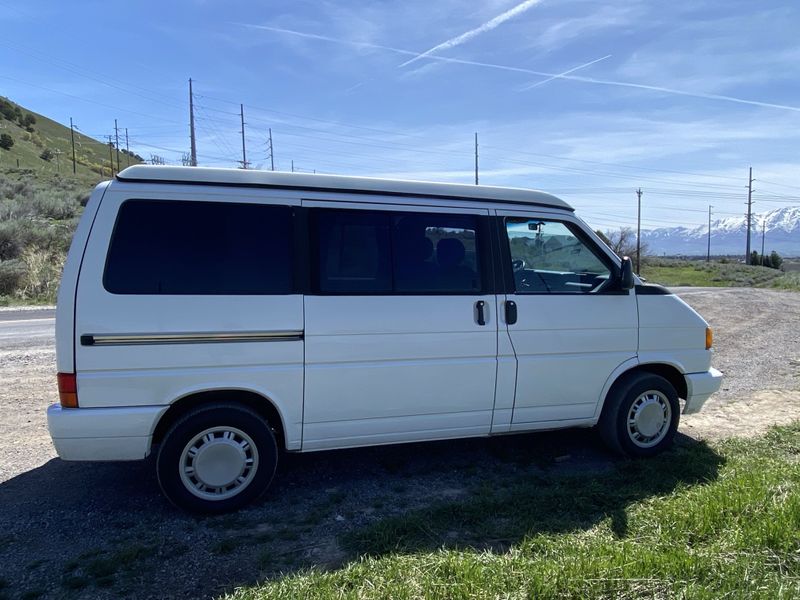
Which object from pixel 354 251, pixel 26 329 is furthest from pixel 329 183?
pixel 26 329

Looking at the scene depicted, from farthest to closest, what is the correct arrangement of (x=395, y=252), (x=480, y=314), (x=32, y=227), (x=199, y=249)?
(x=32, y=227) → (x=480, y=314) → (x=395, y=252) → (x=199, y=249)

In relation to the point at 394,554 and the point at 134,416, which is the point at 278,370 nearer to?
the point at 134,416

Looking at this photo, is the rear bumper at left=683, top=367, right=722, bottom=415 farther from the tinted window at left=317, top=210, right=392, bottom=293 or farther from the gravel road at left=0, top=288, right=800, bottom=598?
the tinted window at left=317, top=210, right=392, bottom=293

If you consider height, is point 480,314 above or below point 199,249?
below

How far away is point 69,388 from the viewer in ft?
12.4

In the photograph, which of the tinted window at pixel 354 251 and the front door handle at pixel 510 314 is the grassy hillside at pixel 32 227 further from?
the front door handle at pixel 510 314

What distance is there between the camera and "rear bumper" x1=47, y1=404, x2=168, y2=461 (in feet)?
12.5

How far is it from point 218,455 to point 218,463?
60 mm

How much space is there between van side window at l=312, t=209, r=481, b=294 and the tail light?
1.69 m

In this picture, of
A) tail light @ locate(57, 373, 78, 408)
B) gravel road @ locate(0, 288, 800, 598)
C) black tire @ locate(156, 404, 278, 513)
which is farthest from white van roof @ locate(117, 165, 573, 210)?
gravel road @ locate(0, 288, 800, 598)

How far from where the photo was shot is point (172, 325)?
3.92 m

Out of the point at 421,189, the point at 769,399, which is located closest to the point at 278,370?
the point at 421,189

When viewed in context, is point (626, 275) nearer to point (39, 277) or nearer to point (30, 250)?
point (39, 277)

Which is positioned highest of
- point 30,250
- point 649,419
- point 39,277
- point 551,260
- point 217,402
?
point 30,250
